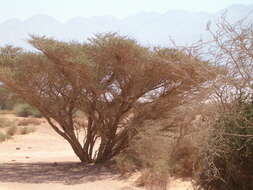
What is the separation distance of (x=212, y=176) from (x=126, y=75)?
8545mm

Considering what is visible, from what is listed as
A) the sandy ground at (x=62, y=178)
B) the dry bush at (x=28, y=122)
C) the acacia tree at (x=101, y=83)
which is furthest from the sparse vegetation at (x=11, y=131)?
the acacia tree at (x=101, y=83)

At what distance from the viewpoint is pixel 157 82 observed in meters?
16.7

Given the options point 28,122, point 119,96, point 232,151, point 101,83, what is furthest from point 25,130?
point 232,151

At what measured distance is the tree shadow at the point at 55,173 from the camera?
48.5ft

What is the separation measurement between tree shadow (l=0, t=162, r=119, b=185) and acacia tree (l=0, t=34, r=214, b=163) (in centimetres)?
116

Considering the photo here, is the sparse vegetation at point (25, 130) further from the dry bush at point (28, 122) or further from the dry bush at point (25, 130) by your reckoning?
the dry bush at point (28, 122)

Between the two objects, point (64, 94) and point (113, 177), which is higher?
point (64, 94)

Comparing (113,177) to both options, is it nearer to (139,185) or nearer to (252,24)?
(139,185)

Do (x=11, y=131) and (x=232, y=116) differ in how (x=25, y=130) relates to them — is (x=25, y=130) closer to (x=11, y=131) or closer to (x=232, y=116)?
(x=11, y=131)

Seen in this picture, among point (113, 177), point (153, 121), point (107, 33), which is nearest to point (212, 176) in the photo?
point (113, 177)

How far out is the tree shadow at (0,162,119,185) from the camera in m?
14.8

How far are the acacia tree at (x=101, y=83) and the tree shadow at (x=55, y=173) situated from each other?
3.80 ft

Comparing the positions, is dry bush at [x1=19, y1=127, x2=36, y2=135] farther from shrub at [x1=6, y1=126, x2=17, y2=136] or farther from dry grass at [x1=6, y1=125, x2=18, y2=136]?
shrub at [x1=6, y1=126, x2=17, y2=136]

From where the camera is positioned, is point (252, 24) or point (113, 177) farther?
point (113, 177)
